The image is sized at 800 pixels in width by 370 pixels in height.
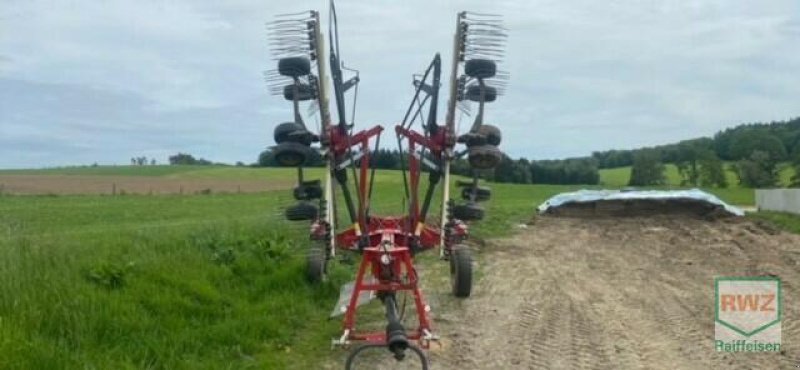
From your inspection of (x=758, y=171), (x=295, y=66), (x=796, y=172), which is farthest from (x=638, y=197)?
(x=758, y=171)

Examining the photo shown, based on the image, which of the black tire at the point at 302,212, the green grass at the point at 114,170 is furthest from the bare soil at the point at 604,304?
the green grass at the point at 114,170

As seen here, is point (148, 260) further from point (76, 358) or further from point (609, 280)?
point (609, 280)

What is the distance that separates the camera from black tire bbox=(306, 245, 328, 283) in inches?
334

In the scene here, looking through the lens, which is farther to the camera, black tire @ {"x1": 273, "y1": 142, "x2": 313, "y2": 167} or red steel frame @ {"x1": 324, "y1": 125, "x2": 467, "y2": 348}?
red steel frame @ {"x1": 324, "y1": 125, "x2": 467, "y2": 348}

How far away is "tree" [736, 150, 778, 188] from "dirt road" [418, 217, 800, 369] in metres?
41.7

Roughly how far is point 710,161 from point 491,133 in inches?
2239

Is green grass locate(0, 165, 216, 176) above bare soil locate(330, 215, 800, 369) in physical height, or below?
above

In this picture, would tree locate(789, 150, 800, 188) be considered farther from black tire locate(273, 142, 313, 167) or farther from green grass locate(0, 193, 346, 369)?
black tire locate(273, 142, 313, 167)

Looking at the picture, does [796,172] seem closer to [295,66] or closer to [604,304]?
[604,304]

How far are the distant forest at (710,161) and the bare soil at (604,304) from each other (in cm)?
3418

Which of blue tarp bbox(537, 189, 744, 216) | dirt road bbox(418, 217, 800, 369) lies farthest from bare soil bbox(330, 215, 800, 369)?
blue tarp bbox(537, 189, 744, 216)

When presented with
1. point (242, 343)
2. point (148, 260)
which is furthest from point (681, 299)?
point (148, 260)

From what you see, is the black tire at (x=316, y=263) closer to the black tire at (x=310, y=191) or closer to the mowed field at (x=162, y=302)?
the mowed field at (x=162, y=302)

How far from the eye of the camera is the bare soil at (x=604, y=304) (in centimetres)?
646
